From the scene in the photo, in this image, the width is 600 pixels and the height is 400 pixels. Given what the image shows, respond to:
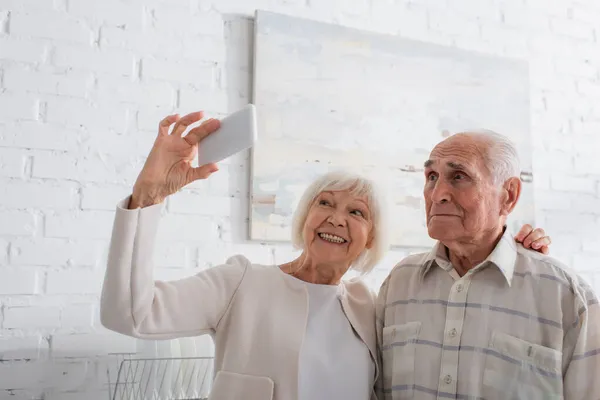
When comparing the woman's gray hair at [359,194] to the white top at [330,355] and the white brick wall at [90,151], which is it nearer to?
the white top at [330,355]

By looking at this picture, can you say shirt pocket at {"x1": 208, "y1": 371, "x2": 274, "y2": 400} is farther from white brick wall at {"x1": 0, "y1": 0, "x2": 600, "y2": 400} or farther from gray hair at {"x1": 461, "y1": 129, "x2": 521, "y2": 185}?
gray hair at {"x1": 461, "y1": 129, "x2": 521, "y2": 185}

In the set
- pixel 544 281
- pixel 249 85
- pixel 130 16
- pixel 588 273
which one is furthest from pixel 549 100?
pixel 130 16

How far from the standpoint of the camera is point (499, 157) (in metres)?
1.41

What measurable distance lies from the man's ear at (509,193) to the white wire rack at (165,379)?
0.85 m

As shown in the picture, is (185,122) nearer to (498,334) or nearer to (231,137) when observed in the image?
(231,137)

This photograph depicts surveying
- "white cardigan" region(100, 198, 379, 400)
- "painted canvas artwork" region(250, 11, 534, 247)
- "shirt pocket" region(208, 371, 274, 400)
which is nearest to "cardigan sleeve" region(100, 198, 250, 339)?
"white cardigan" region(100, 198, 379, 400)

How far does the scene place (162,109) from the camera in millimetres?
1904

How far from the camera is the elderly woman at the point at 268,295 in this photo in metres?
1.15

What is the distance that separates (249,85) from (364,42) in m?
0.46

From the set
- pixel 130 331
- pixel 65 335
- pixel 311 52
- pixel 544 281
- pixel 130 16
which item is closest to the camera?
pixel 130 331

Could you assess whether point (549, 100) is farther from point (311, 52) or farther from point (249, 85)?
point (249, 85)

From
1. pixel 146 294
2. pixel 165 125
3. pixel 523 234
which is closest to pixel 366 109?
pixel 523 234

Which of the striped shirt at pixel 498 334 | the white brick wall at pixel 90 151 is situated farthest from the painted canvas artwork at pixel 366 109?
the striped shirt at pixel 498 334

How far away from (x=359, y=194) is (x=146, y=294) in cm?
56
